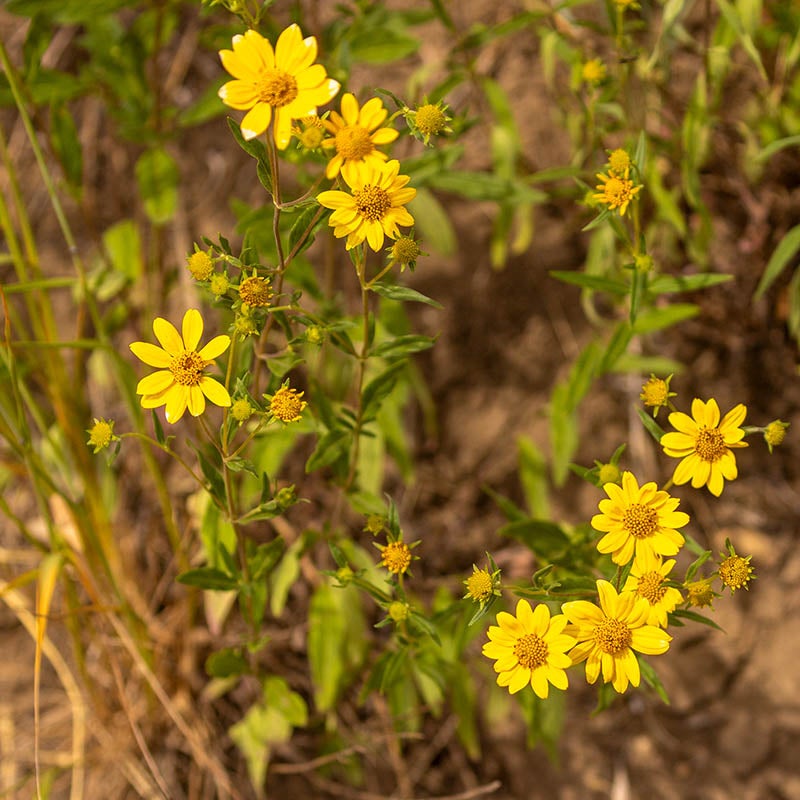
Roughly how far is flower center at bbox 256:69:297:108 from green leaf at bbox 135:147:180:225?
115cm

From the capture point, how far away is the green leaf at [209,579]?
1823 mm

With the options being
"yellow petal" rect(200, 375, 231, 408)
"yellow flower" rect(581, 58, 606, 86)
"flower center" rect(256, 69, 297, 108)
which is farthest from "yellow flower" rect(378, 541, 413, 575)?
"yellow flower" rect(581, 58, 606, 86)

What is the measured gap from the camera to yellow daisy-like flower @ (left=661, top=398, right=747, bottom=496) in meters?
1.66

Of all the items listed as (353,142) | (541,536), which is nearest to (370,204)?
(353,142)

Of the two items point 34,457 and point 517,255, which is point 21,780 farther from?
point 517,255

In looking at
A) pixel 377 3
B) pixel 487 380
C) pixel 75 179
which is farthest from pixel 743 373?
pixel 75 179

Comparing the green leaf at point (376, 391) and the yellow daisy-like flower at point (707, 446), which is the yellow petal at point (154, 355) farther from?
the yellow daisy-like flower at point (707, 446)

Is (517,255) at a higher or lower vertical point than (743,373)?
higher

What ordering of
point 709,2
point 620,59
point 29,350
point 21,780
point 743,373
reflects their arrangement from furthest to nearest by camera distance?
point 743,373, point 21,780, point 29,350, point 709,2, point 620,59

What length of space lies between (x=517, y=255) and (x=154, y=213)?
1176 millimetres

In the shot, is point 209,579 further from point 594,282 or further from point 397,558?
point 594,282

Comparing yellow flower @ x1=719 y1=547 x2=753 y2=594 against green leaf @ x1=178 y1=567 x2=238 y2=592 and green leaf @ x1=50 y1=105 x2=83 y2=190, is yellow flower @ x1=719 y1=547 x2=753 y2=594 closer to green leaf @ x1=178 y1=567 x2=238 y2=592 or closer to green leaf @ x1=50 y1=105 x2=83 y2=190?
green leaf @ x1=178 y1=567 x2=238 y2=592

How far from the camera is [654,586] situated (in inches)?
61.2

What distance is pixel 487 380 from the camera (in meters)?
3.01
